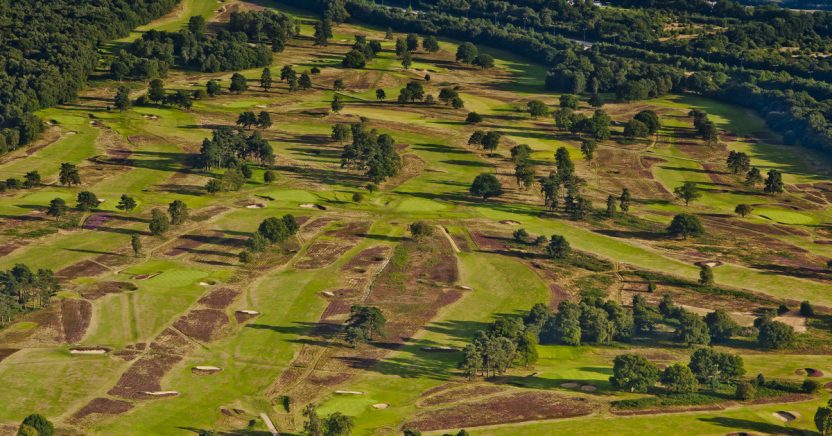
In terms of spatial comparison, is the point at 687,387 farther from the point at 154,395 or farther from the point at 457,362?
the point at 154,395

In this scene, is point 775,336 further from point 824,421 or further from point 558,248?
point 558,248

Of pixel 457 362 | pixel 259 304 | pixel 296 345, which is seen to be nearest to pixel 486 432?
pixel 457 362

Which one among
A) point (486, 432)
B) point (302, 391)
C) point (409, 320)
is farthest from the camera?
point (409, 320)

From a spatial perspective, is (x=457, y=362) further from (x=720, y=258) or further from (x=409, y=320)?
(x=720, y=258)

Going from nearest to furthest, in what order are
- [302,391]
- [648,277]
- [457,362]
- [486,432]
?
[486,432], [302,391], [457,362], [648,277]

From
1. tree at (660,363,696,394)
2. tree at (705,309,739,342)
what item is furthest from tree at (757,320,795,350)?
tree at (660,363,696,394)

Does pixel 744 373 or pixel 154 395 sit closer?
pixel 154 395
